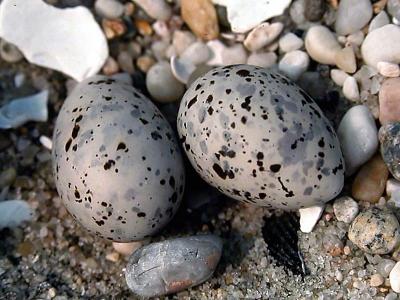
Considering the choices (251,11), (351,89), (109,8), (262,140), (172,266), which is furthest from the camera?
(109,8)

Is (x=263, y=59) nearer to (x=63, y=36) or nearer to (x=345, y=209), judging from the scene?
(x=345, y=209)

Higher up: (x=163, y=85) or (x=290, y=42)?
(x=290, y=42)

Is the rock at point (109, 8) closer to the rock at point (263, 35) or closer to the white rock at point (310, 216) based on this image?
the rock at point (263, 35)

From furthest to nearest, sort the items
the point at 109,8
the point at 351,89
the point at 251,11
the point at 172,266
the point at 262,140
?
the point at 109,8
the point at 251,11
the point at 351,89
the point at 172,266
the point at 262,140

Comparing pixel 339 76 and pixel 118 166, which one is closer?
pixel 118 166

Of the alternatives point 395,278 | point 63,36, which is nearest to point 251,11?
point 63,36

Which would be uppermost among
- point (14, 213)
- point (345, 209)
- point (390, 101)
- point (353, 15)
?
point (353, 15)

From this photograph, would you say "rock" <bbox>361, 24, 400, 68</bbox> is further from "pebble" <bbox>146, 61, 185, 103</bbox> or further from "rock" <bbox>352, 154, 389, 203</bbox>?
"pebble" <bbox>146, 61, 185, 103</bbox>

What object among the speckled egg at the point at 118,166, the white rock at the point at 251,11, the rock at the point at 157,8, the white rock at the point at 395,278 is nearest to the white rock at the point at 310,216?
the white rock at the point at 395,278

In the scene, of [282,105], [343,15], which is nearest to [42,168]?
[282,105]
